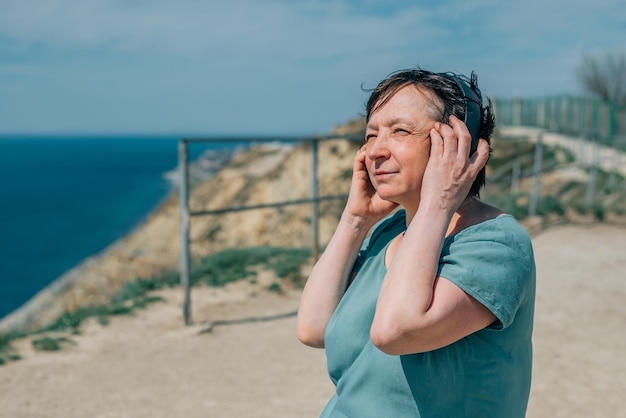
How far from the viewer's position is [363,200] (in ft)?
6.32

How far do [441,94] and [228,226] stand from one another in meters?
17.8

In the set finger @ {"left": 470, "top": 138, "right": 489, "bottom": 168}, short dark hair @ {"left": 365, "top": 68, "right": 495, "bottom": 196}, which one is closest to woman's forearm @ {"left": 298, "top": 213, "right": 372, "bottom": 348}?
short dark hair @ {"left": 365, "top": 68, "right": 495, "bottom": 196}

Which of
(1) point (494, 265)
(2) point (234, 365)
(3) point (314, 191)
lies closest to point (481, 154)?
(1) point (494, 265)

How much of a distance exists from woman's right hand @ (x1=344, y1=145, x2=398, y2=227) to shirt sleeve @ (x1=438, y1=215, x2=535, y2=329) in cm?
41

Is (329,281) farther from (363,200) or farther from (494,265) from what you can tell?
(494,265)

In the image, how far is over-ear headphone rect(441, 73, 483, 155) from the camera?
5.20 feet

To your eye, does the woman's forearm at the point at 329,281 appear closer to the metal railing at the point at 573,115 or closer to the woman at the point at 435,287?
the woman at the point at 435,287

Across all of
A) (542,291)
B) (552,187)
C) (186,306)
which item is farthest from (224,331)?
(552,187)

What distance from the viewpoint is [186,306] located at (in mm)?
5938

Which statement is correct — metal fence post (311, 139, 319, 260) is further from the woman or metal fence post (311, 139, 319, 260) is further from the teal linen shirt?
the teal linen shirt

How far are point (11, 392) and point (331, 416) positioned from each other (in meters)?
3.58

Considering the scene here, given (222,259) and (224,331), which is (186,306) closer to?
(224,331)

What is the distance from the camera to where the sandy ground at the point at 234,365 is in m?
4.28

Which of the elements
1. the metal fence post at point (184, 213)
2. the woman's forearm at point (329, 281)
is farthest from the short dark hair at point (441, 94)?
the metal fence post at point (184, 213)
